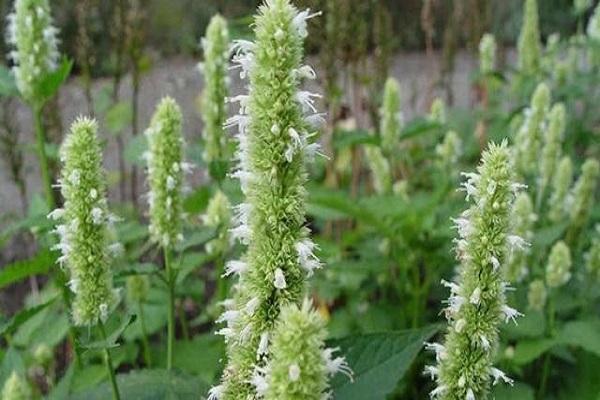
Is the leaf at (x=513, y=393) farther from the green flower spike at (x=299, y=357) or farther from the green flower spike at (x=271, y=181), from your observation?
the green flower spike at (x=299, y=357)

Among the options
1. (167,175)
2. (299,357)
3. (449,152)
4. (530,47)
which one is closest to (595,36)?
(530,47)

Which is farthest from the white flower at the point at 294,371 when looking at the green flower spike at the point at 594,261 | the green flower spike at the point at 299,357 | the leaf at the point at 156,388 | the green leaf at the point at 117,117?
the green leaf at the point at 117,117

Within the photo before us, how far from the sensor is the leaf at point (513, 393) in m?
3.00

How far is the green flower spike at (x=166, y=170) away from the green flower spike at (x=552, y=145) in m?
1.79

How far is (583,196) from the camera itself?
3791mm

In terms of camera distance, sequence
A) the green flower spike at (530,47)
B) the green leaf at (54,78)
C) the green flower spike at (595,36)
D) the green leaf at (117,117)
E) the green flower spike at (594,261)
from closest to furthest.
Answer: the green leaf at (54,78) → the green flower spike at (594,261) → the green flower spike at (530,47) → the green flower spike at (595,36) → the green leaf at (117,117)

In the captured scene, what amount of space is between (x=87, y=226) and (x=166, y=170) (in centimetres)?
37

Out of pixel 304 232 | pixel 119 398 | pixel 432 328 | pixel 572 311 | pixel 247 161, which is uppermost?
pixel 247 161

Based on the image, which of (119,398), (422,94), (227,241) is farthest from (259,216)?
(422,94)

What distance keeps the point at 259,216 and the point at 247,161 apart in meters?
0.09

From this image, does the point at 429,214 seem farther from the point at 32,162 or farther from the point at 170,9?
the point at 170,9

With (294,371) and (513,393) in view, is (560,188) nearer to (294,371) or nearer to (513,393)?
(513,393)

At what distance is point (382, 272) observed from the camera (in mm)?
4059

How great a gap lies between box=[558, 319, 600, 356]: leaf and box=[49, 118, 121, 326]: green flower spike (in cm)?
161
